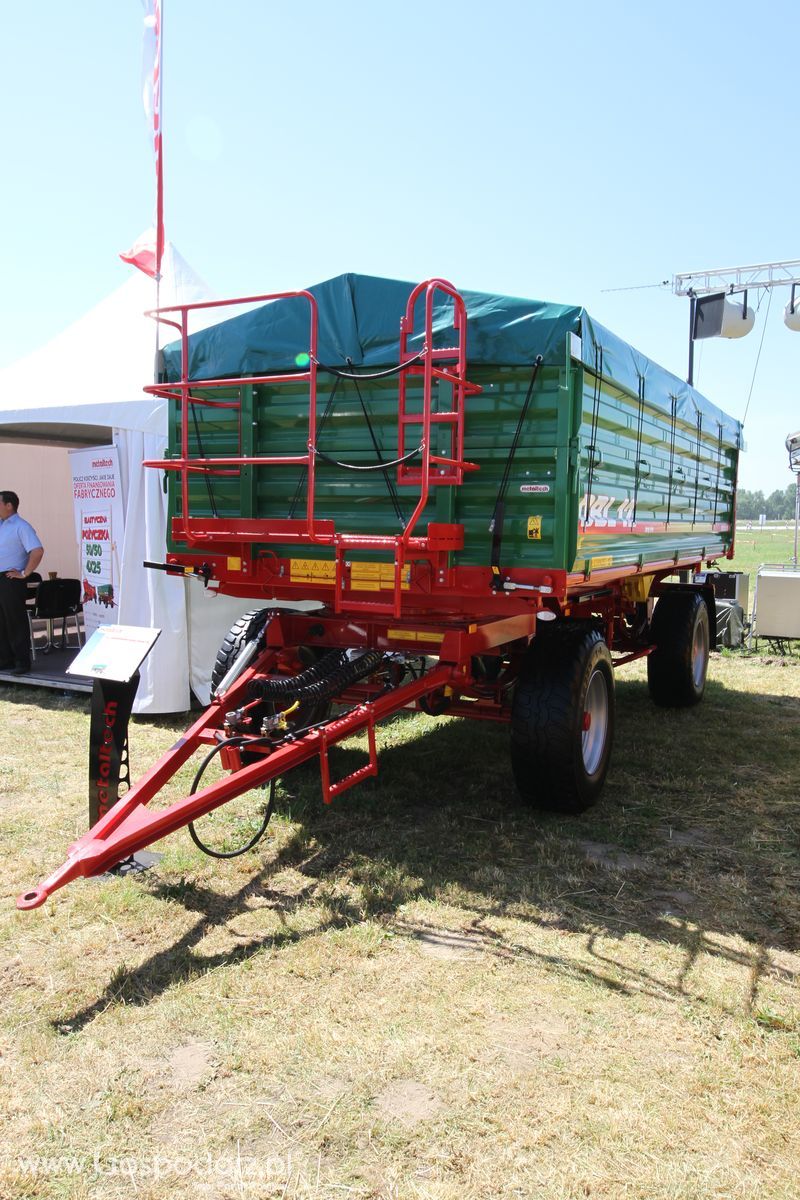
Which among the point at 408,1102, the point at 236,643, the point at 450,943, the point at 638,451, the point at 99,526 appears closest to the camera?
the point at 408,1102

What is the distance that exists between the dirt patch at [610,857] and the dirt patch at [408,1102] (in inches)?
69.9

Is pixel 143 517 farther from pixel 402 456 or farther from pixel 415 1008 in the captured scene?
pixel 415 1008

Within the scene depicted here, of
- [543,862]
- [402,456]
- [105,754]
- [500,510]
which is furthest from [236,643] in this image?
[543,862]

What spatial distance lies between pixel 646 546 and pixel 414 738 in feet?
6.88

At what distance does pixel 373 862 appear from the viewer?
3953 millimetres

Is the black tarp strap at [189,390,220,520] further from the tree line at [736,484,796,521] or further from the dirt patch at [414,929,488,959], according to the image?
the tree line at [736,484,796,521]

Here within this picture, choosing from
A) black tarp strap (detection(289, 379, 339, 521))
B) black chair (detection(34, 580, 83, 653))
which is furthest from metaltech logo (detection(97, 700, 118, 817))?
black chair (detection(34, 580, 83, 653))

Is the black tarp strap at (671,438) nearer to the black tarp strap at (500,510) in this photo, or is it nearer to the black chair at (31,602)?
the black tarp strap at (500,510)

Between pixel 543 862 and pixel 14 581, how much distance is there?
5949 mm

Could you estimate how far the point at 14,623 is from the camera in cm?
789

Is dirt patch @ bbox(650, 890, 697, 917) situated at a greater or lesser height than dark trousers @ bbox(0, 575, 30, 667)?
lesser

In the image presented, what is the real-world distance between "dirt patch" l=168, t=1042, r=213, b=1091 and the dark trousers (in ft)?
19.7

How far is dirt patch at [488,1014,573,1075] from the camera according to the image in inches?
101

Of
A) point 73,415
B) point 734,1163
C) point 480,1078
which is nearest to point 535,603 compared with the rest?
point 480,1078
